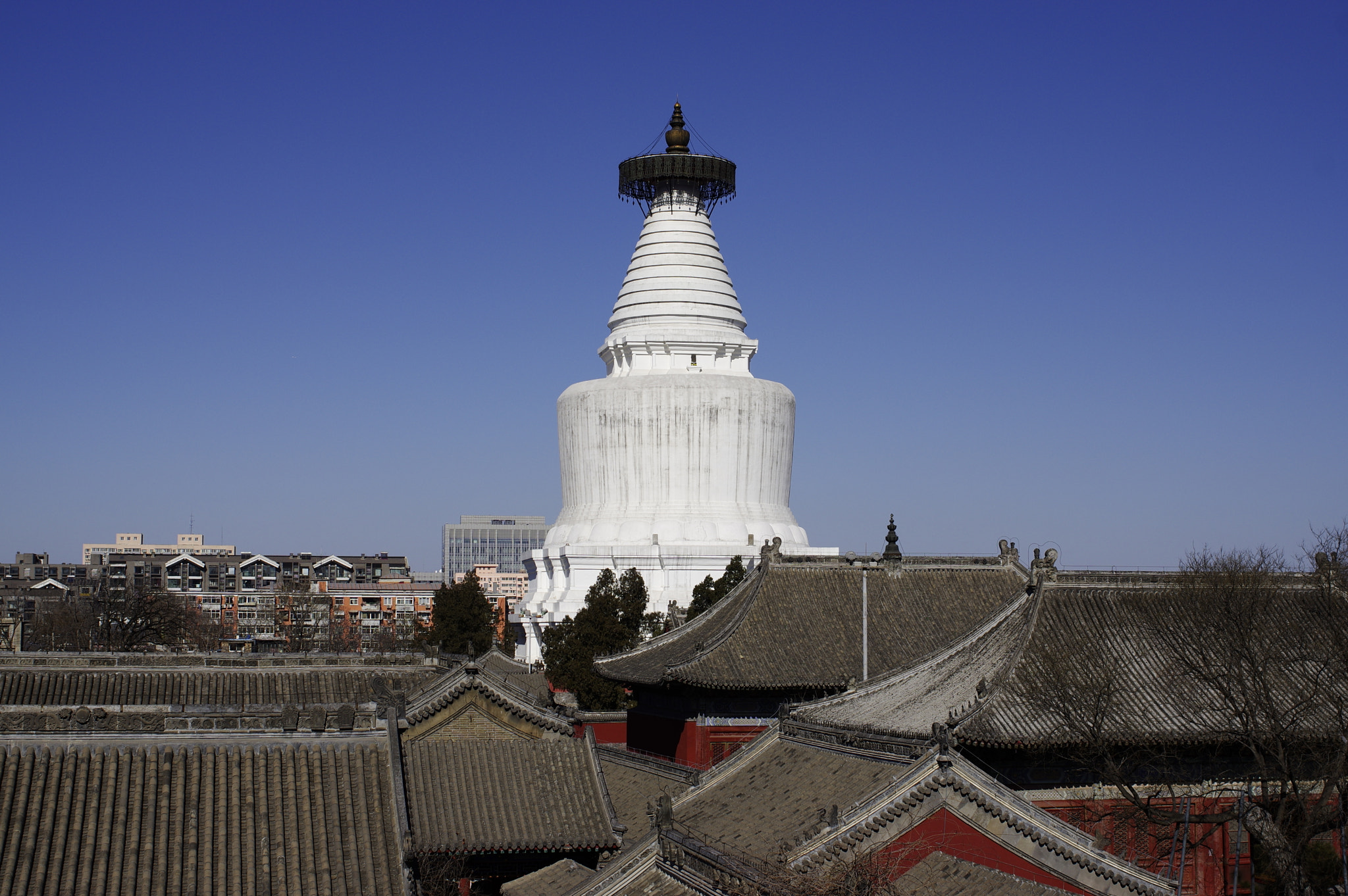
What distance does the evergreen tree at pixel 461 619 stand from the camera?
57062 millimetres

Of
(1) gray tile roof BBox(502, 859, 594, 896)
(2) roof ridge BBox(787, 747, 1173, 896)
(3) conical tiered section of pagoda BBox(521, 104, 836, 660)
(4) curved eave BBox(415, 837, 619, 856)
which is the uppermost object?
(3) conical tiered section of pagoda BBox(521, 104, 836, 660)

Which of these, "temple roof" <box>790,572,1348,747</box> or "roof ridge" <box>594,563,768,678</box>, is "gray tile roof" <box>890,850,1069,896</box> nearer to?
"temple roof" <box>790,572,1348,747</box>

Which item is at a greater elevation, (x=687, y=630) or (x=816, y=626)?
(x=816, y=626)

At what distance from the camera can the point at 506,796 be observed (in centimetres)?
2270

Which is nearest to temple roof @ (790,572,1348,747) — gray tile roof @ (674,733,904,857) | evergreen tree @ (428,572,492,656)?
gray tile roof @ (674,733,904,857)

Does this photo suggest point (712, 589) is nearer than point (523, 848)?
No

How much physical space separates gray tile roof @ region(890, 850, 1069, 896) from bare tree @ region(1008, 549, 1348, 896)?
6.54m

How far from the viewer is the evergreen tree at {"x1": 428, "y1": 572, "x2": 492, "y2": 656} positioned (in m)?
57.1

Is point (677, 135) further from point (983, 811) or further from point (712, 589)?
point (983, 811)

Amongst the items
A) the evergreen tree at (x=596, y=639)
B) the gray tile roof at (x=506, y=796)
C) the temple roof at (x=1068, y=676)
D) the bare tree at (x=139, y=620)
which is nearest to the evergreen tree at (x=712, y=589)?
the evergreen tree at (x=596, y=639)

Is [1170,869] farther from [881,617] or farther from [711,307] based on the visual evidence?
[711,307]

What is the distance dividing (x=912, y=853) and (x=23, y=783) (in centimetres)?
1056

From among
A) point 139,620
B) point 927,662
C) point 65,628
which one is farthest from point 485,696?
point 65,628

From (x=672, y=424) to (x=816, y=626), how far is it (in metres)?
26.3
